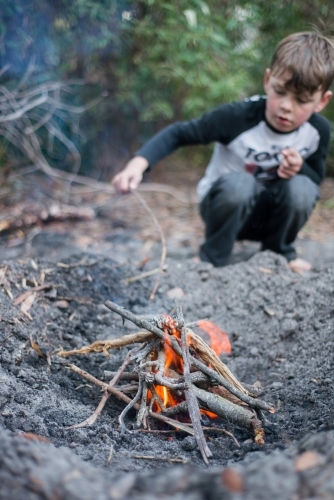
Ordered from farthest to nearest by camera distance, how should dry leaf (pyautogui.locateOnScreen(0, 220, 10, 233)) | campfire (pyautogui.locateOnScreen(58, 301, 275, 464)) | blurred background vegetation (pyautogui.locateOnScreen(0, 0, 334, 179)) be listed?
blurred background vegetation (pyautogui.locateOnScreen(0, 0, 334, 179)) → dry leaf (pyautogui.locateOnScreen(0, 220, 10, 233)) → campfire (pyautogui.locateOnScreen(58, 301, 275, 464))

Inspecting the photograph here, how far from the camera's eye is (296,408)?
1.73m

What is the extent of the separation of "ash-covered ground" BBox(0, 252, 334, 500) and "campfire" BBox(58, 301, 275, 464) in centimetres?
6

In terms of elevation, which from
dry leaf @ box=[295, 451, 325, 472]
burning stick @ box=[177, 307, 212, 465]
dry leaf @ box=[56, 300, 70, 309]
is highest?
dry leaf @ box=[295, 451, 325, 472]

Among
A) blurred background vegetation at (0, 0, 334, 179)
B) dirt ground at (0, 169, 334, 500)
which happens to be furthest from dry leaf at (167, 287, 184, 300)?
blurred background vegetation at (0, 0, 334, 179)

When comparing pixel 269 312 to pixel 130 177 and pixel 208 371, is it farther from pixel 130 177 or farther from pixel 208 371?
pixel 130 177

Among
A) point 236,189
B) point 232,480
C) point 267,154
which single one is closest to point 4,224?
point 236,189

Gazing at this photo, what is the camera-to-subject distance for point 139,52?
4.70 metres

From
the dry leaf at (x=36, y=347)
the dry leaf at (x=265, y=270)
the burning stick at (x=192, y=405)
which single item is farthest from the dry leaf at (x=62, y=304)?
the dry leaf at (x=265, y=270)

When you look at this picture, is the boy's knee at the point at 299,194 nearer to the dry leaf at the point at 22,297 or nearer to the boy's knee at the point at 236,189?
the boy's knee at the point at 236,189

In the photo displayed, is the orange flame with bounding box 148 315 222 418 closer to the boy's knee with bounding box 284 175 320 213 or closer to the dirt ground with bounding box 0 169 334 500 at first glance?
the dirt ground with bounding box 0 169 334 500

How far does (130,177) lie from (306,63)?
116cm

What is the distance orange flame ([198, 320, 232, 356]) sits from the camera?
2.15 meters

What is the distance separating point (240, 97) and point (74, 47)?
1720 mm

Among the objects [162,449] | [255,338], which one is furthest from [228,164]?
[162,449]
